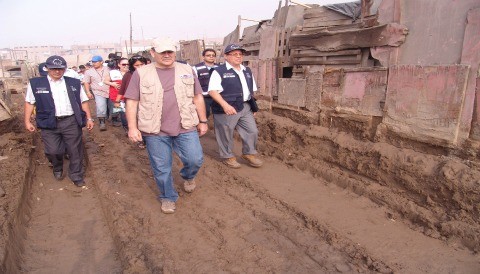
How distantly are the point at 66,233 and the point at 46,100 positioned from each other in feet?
6.16

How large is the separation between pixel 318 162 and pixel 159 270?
3.19 metres

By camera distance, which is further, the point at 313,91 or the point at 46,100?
the point at 313,91

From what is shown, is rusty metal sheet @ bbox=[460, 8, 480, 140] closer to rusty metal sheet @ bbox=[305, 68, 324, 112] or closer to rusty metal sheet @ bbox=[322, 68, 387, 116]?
rusty metal sheet @ bbox=[322, 68, 387, 116]

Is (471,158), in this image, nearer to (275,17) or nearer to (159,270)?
(159,270)

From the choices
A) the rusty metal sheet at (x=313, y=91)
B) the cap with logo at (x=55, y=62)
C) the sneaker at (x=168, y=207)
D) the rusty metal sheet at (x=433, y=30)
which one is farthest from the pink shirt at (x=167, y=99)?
the rusty metal sheet at (x=433, y=30)

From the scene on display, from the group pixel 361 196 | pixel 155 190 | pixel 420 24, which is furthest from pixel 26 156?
pixel 420 24

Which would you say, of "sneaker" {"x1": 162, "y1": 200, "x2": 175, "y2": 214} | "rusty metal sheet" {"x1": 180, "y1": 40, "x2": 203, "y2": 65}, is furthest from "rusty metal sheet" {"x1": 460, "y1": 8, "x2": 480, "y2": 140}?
"rusty metal sheet" {"x1": 180, "y1": 40, "x2": 203, "y2": 65}

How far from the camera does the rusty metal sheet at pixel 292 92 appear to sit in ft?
20.4

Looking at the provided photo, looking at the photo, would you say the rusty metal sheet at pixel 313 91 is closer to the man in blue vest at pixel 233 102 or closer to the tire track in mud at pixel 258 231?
the man in blue vest at pixel 233 102

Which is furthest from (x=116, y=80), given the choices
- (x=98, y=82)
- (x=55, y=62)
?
(x=55, y=62)

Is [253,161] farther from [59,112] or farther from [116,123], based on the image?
[116,123]

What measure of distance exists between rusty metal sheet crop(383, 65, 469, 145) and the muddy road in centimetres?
99

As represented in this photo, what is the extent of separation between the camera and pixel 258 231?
337cm

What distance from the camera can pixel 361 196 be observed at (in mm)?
4176
